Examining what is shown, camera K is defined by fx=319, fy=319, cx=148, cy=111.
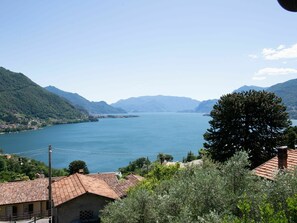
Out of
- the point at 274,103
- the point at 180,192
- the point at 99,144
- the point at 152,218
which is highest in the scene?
the point at 274,103

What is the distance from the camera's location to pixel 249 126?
31.4 metres

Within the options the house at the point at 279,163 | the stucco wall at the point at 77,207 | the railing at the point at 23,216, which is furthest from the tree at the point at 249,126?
the railing at the point at 23,216

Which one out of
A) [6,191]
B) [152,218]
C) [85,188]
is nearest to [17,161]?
[6,191]

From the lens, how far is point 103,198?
25.0 metres

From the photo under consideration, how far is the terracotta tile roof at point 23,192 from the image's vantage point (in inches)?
1447

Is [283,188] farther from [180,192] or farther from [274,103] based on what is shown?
[274,103]

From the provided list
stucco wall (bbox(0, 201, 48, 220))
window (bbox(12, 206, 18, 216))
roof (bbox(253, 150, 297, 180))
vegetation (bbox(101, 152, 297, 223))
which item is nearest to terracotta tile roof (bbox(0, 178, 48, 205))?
stucco wall (bbox(0, 201, 48, 220))

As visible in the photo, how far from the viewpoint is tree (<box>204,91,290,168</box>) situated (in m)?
30.7

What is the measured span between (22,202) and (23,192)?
2026 millimetres

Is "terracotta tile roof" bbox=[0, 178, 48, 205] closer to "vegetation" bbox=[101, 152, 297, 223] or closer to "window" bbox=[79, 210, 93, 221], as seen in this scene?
"window" bbox=[79, 210, 93, 221]

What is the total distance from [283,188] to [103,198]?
777 inches

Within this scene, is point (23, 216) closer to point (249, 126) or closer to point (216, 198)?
point (249, 126)

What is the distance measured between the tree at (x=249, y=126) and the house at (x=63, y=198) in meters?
9.31

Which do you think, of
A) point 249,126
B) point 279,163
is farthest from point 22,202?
point 279,163
